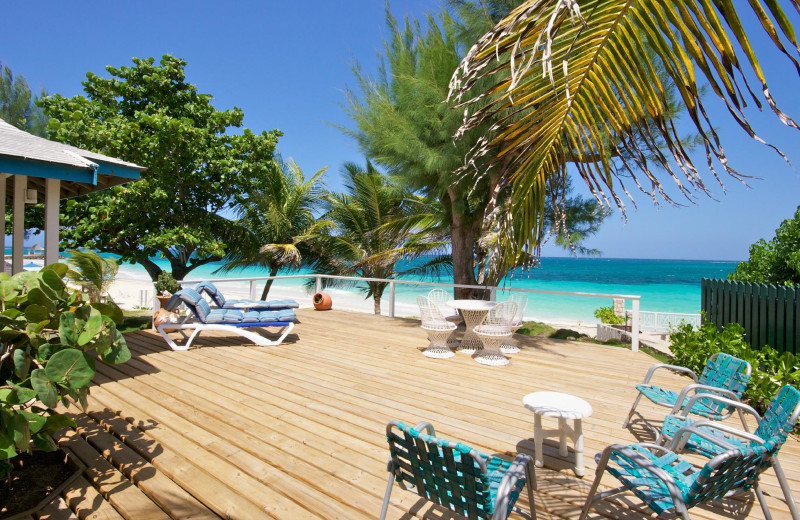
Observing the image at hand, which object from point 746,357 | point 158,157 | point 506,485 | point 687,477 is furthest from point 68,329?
point 158,157

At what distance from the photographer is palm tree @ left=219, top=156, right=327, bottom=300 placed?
12070 millimetres

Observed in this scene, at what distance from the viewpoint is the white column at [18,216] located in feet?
16.1

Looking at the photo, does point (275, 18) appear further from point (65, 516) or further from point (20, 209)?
point (65, 516)

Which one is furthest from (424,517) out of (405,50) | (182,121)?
(182,121)

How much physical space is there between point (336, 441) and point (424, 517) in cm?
103

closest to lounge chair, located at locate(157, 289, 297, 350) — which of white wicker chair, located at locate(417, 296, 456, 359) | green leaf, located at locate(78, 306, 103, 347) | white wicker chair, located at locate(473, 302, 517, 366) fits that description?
white wicker chair, located at locate(417, 296, 456, 359)

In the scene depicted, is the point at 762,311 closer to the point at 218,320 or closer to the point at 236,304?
the point at 218,320

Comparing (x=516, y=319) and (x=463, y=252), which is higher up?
(x=463, y=252)

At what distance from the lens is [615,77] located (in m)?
1.43

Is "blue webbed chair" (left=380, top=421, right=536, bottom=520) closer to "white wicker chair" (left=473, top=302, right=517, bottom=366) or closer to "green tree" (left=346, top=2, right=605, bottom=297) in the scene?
"green tree" (left=346, top=2, right=605, bottom=297)

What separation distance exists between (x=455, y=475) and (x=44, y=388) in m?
1.83

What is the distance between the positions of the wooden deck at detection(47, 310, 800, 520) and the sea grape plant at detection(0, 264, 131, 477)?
2.53 ft

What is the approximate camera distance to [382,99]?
716 cm

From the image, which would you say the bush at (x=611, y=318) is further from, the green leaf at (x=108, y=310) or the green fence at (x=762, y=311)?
the green leaf at (x=108, y=310)
